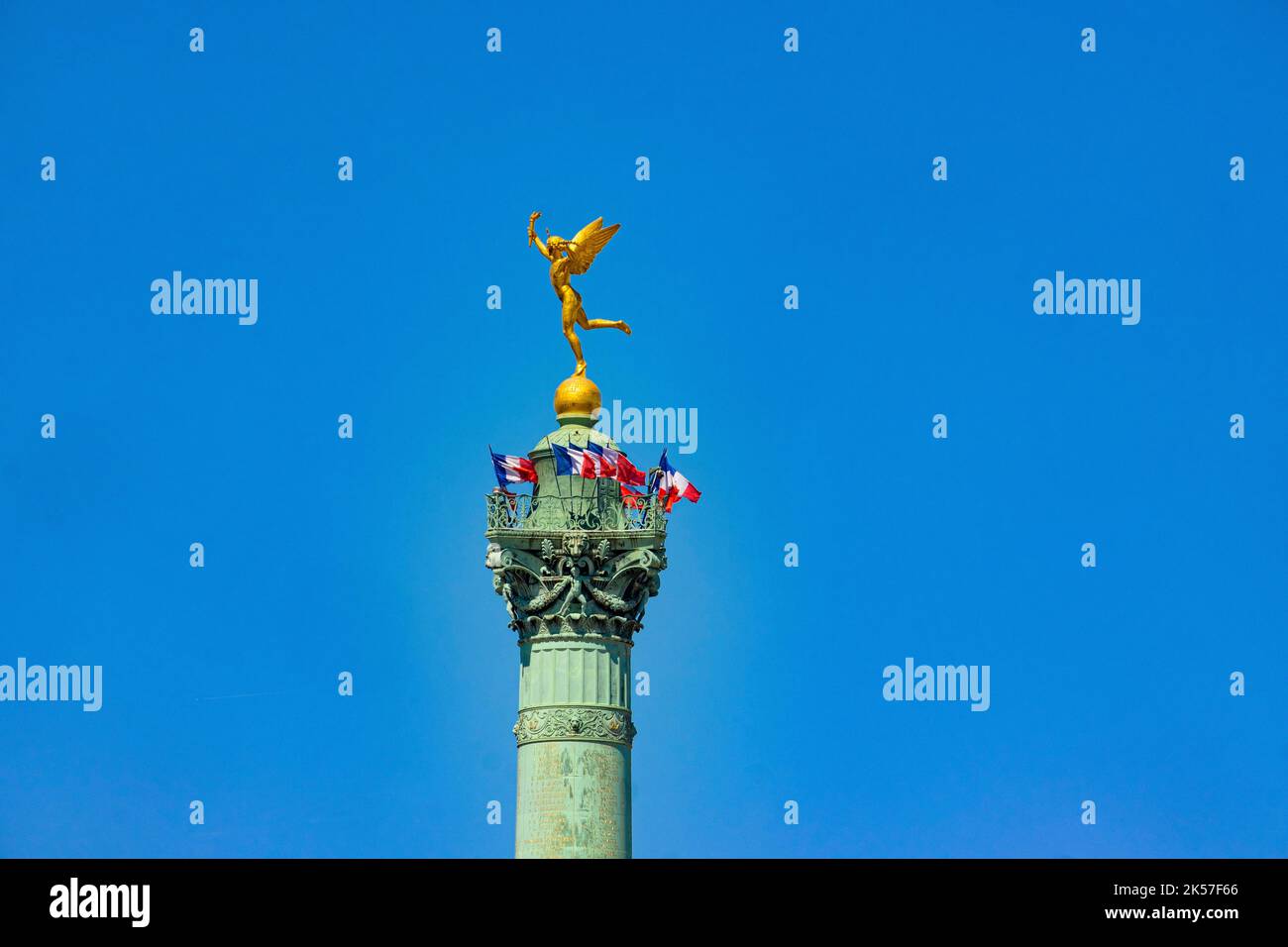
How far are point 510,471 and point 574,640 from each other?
517 centimetres

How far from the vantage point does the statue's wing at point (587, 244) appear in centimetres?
8306

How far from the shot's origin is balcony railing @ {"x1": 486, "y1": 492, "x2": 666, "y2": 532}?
7969cm

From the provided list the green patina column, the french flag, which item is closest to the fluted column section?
the green patina column

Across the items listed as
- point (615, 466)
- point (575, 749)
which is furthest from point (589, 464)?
point (575, 749)

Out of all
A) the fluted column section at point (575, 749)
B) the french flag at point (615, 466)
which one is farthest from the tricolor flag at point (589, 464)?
the fluted column section at point (575, 749)

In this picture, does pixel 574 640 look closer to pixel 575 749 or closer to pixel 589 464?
pixel 575 749

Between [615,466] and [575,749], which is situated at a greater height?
[615,466]

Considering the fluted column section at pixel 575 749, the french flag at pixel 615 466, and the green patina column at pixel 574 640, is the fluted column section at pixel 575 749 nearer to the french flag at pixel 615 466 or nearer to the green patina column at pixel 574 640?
the green patina column at pixel 574 640

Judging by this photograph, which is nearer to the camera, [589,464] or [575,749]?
[575,749]

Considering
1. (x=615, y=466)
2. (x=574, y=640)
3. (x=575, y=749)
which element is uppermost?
(x=615, y=466)

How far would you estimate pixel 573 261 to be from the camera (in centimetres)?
8306

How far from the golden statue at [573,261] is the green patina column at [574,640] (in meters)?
4.33
